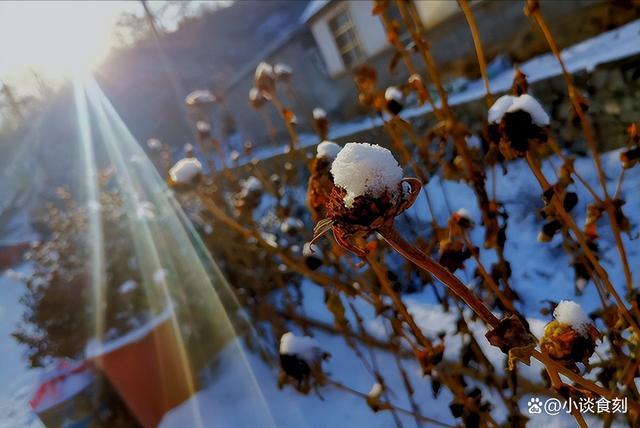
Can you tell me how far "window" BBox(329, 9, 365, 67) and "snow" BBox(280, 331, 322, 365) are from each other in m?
10.2

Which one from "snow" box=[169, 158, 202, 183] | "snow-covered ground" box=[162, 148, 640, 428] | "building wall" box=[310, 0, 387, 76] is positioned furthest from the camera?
"building wall" box=[310, 0, 387, 76]

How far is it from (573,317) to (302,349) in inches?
30.1

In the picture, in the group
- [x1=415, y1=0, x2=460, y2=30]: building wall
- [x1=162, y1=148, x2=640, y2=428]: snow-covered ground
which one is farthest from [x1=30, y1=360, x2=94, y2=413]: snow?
[x1=415, y1=0, x2=460, y2=30]: building wall

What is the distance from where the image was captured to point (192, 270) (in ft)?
11.5

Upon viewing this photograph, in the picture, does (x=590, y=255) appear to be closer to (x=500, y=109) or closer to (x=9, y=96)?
(x=500, y=109)

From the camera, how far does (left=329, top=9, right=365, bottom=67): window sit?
10453 millimetres

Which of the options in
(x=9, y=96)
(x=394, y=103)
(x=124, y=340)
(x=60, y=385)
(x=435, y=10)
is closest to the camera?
(x=394, y=103)

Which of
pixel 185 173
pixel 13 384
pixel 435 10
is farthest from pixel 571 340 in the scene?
pixel 435 10

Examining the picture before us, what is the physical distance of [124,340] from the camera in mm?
2777

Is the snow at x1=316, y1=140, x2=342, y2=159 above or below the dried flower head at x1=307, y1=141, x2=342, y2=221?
above

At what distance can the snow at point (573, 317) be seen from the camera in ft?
2.11

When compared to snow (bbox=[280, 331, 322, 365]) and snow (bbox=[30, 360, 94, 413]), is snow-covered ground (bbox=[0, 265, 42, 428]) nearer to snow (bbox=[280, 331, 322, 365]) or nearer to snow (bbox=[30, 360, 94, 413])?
snow (bbox=[30, 360, 94, 413])

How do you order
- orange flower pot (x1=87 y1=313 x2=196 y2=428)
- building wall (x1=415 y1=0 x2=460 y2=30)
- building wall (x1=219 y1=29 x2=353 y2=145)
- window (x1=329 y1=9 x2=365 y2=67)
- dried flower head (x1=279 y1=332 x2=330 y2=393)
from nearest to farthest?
dried flower head (x1=279 y1=332 x2=330 y2=393), orange flower pot (x1=87 y1=313 x2=196 y2=428), building wall (x1=415 y1=0 x2=460 y2=30), window (x1=329 y1=9 x2=365 y2=67), building wall (x1=219 y1=29 x2=353 y2=145)

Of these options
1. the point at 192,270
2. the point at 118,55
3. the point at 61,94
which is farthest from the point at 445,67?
the point at 61,94
